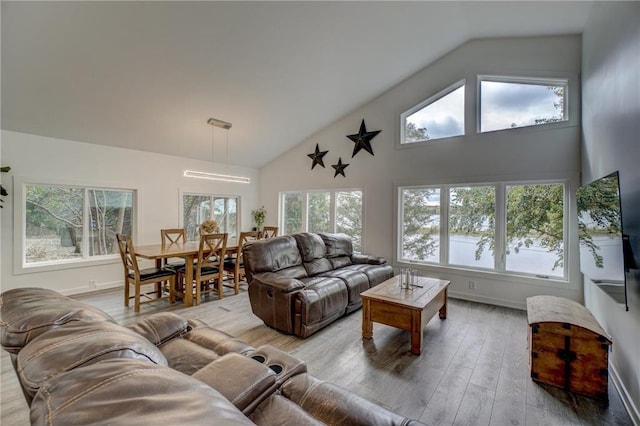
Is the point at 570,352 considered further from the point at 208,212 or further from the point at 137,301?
the point at 208,212

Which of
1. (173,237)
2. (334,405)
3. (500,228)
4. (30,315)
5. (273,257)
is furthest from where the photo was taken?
(173,237)

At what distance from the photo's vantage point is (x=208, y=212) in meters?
6.48

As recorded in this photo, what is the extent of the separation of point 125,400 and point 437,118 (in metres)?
5.48

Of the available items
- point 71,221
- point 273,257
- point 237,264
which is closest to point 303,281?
point 273,257

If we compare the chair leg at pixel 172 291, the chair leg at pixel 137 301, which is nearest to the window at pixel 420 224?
the chair leg at pixel 172 291

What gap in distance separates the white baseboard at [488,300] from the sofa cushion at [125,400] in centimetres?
476

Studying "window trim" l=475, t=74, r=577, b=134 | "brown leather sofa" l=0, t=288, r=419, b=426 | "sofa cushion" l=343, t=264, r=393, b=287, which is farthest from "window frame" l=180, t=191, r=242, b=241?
"window trim" l=475, t=74, r=577, b=134

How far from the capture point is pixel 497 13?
3680mm

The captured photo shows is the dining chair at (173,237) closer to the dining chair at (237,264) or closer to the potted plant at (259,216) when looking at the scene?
the dining chair at (237,264)

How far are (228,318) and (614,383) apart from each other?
401 centimetres

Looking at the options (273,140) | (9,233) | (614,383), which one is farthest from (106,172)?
(614,383)

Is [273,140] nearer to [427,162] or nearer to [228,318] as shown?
[427,162]

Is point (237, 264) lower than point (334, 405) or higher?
lower

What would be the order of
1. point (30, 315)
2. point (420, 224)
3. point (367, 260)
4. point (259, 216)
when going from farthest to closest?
point (259, 216), point (420, 224), point (367, 260), point (30, 315)
